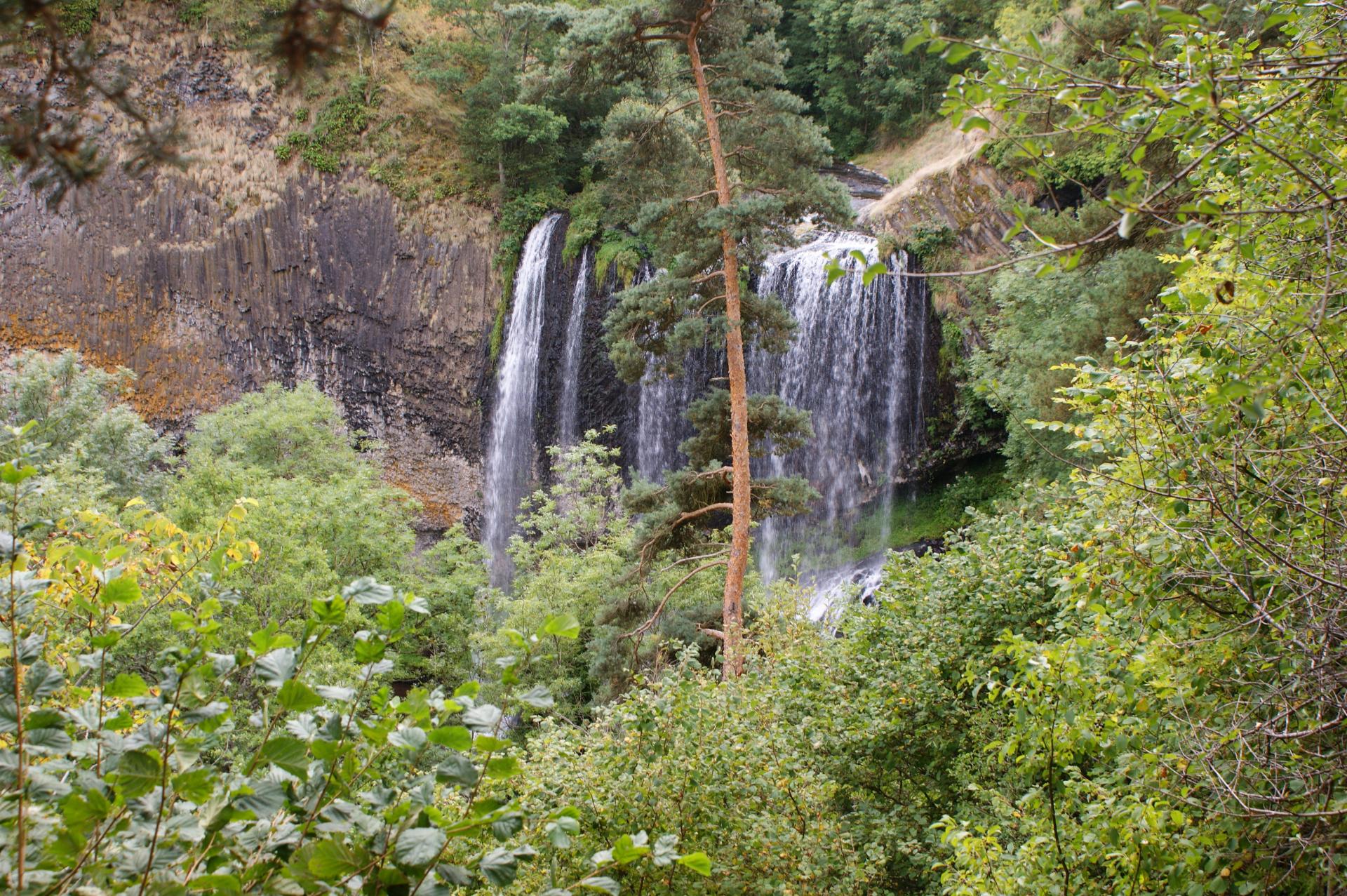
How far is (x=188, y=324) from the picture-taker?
71.3 ft

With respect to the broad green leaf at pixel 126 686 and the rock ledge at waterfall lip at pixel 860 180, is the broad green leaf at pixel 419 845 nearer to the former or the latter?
the broad green leaf at pixel 126 686

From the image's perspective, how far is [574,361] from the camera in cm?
2023

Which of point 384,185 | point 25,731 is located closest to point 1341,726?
point 25,731

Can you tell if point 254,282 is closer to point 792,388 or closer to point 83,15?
point 83,15

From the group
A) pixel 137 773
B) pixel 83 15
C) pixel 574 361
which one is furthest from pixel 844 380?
pixel 83 15

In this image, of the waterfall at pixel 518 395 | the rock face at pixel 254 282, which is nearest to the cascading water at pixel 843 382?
the waterfall at pixel 518 395

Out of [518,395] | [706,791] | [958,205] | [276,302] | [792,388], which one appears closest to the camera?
[706,791]

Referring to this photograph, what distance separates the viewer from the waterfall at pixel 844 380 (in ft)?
55.8

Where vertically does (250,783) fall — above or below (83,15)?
below

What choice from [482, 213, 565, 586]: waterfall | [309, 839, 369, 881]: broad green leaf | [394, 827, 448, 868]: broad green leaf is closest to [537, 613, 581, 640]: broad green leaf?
[394, 827, 448, 868]: broad green leaf

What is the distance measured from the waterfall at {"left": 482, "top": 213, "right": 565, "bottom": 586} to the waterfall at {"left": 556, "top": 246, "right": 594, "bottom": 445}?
657 mm

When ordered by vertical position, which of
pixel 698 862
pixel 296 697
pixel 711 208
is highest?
pixel 711 208

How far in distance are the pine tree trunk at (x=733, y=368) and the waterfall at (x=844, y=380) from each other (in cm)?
789

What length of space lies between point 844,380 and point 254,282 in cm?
1452
